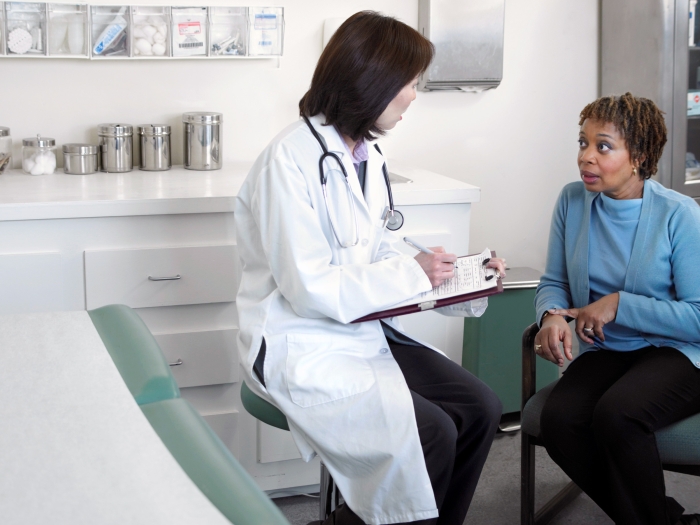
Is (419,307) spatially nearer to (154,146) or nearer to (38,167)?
(154,146)

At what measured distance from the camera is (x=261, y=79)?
2.54 meters

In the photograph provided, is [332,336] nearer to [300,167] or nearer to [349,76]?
[300,167]

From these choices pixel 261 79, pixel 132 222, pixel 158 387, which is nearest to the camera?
pixel 158 387

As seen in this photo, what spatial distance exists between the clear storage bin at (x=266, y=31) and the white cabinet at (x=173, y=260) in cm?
48

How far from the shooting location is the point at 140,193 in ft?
6.59

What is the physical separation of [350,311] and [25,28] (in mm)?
1398

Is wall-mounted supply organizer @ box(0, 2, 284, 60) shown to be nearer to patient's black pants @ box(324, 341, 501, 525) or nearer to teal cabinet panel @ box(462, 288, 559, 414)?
teal cabinet panel @ box(462, 288, 559, 414)

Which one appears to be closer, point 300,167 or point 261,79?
point 300,167

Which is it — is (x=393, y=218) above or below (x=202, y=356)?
above

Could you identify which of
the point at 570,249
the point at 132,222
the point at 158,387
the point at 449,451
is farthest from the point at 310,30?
the point at 158,387

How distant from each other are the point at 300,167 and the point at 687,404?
967 millimetres

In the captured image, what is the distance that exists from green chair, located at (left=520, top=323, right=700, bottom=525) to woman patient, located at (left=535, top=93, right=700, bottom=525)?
0.03m

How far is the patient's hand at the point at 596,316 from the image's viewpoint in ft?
5.74

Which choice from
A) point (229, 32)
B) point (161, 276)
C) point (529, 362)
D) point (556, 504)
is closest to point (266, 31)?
point (229, 32)
